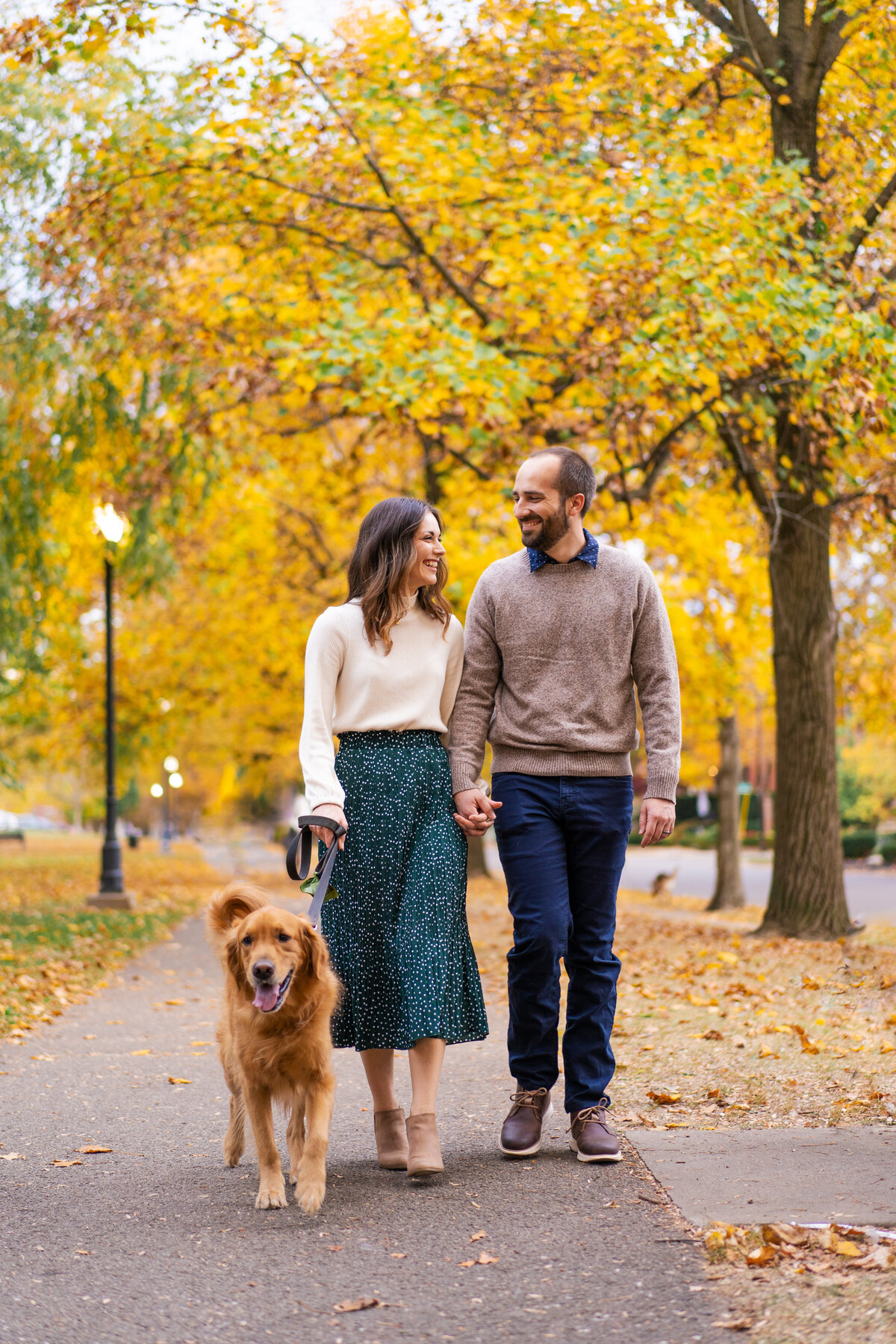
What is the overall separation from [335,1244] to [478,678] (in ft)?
5.99

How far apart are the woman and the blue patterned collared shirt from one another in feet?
1.04

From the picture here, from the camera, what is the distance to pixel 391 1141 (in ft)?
13.8

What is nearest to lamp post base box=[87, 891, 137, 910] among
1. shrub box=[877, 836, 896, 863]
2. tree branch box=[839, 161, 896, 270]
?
tree branch box=[839, 161, 896, 270]

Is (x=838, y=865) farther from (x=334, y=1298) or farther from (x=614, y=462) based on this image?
(x=334, y=1298)

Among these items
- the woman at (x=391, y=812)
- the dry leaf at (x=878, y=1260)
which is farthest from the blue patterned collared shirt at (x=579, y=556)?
the dry leaf at (x=878, y=1260)

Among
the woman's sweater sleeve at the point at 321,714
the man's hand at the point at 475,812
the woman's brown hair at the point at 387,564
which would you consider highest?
the woman's brown hair at the point at 387,564

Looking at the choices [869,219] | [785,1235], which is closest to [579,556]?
[785,1235]

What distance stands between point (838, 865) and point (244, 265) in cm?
→ 766

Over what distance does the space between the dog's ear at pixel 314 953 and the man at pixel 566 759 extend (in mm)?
630

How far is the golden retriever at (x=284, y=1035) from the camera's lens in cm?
377

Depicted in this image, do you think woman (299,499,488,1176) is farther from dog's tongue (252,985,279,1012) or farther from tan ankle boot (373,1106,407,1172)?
dog's tongue (252,985,279,1012)

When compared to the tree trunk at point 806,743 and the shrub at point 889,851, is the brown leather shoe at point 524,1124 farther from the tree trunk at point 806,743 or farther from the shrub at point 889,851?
the shrub at point 889,851

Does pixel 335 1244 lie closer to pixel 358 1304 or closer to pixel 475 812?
pixel 358 1304

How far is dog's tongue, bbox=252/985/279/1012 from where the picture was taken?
370cm
